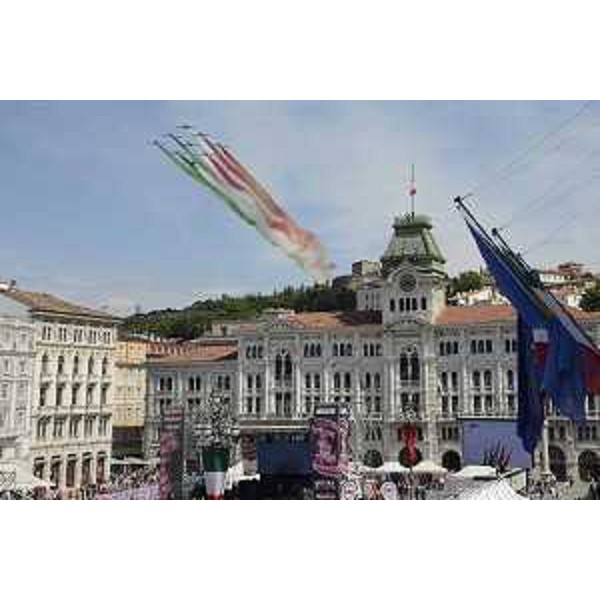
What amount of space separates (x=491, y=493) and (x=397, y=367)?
47.8 feet

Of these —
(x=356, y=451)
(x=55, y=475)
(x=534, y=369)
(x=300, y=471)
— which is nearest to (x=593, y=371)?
(x=534, y=369)

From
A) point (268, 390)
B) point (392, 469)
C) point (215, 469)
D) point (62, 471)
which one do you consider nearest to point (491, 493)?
point (215, 469)

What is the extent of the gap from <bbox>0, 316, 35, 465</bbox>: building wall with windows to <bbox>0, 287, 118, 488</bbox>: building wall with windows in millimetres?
365

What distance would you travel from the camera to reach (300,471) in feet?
90.8

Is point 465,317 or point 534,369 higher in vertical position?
point 465,317

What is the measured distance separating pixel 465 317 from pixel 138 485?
13.5 meters

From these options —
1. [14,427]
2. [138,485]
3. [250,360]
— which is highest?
[250,360]

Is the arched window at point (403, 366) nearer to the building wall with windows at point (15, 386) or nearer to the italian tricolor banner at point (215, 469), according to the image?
the italian tricolor banner at point (215, 469)

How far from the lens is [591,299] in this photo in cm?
3909

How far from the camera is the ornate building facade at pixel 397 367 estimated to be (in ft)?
109

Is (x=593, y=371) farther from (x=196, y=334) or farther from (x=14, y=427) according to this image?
(x=196, y=334)

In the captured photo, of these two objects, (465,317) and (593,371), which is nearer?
(593,371)

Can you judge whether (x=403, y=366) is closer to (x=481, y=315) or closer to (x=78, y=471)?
(x=481, y=315)

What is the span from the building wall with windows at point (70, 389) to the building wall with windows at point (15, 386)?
37cm
